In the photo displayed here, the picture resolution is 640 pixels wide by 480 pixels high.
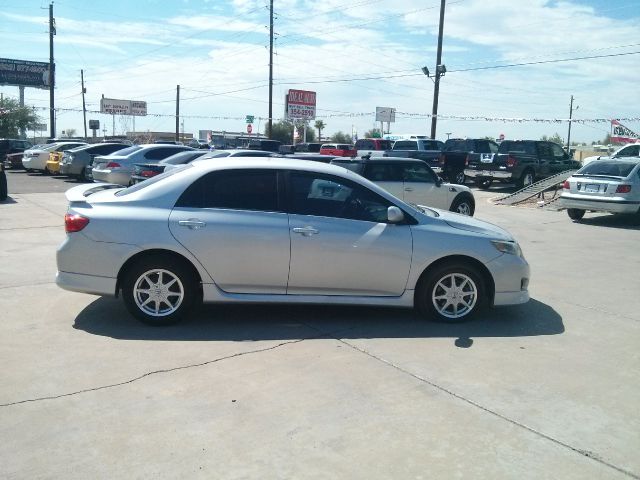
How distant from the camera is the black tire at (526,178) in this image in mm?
22672

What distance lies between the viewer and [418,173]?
1336 cm

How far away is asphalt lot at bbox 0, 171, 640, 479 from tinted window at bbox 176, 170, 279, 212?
114 cm

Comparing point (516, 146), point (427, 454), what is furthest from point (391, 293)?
point (516, 146)

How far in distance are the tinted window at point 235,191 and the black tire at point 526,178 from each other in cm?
1874

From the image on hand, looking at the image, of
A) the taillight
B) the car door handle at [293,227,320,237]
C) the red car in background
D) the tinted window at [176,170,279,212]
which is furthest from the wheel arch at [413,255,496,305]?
the red car in background

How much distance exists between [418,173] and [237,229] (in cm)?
847

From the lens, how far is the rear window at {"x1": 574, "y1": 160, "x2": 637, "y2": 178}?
14477mm

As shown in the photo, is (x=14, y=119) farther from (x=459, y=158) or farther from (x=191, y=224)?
(x=191, y=224)

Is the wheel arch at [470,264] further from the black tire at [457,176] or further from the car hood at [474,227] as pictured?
the black tire at [457,176]

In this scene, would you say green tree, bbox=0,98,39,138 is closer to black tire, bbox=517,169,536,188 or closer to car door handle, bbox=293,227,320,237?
black tire, bbox=517,169,536,188

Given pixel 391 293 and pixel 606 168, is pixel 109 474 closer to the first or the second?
pixel 391 293

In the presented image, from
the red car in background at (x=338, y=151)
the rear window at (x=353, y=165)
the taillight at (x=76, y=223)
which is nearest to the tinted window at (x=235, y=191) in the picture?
the taillight at (x=76, y=223)

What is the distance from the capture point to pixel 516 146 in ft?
77.0

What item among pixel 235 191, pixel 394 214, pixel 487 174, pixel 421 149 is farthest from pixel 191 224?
pixel 421 149
